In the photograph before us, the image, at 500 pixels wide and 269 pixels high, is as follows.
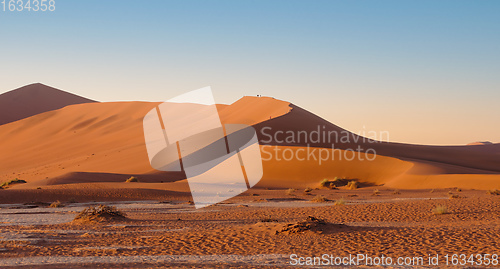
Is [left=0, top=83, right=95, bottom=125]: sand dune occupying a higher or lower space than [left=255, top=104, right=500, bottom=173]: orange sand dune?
higher

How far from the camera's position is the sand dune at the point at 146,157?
4206 centimetres

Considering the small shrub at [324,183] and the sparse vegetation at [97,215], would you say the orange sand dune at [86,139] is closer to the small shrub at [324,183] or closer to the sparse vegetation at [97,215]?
the small shrub at [324,183]

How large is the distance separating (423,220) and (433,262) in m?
8.03

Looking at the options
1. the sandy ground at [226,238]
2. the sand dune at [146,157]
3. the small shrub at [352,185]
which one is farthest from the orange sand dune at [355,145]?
the sandy ground at [226,238]

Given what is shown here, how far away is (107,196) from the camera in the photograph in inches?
1179

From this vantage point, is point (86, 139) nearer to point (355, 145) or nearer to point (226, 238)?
point (355, 145)

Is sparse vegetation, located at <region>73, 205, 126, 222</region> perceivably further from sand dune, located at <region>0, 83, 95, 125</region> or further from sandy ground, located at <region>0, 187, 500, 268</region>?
sand dune, located at <region>0, 83, 95, 125</region>

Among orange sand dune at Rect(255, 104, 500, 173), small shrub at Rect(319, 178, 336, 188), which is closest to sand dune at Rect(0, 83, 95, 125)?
orange sand dune at Rect(255, 104, 500, 173)

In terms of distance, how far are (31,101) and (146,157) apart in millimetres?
72704

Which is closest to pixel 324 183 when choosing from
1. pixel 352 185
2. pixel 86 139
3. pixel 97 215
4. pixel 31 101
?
pixel 352 185

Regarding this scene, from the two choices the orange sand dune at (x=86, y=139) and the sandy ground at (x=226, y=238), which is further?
the orange sand dune at (x=86, y=139)

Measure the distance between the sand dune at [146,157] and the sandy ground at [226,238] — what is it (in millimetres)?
17151

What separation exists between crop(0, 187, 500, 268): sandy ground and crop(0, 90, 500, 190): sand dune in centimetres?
1715

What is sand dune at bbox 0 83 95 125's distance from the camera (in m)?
106
